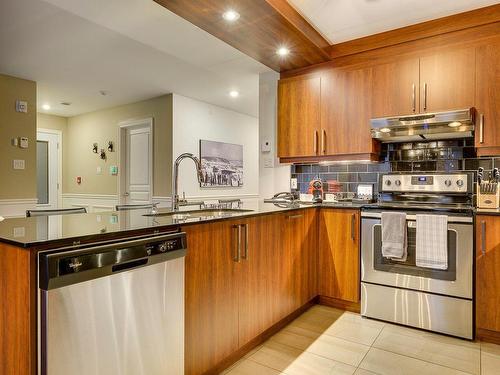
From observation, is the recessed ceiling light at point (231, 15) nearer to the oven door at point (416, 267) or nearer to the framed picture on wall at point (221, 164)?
the oven door at point (416, 267)

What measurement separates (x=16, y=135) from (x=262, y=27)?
386 cm

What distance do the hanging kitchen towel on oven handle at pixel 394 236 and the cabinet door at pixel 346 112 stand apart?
2.49 ft

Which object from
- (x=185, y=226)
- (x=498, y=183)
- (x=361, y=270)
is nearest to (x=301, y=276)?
(x=361, y=270)

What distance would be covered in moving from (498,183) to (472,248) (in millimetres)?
558

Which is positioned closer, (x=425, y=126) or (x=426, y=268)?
(x=426, y=268)

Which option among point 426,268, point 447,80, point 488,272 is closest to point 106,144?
point 447,80

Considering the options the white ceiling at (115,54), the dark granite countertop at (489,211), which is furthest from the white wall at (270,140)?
the dark granite countertop at (489,211)

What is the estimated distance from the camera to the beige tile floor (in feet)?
6.36

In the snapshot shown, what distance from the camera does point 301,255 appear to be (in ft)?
8.72

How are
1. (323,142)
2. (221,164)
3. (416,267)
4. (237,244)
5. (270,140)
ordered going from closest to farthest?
(237,244)
(416,267)
(323,142)
(270,140)
(221,164)

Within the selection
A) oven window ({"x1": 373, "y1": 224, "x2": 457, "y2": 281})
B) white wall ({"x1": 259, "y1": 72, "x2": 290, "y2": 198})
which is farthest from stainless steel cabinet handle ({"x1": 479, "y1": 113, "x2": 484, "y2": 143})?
white wall ({"x1": 259, "y1": 72, "x2": 290, "y2": 198})

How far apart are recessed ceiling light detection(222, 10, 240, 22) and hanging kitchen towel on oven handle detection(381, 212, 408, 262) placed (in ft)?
5.98

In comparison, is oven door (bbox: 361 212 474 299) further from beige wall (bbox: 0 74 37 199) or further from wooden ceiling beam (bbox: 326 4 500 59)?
beige wall (bbox: 0 74 37 199)

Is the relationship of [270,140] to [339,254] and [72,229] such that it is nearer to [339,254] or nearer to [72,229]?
[339,254]
